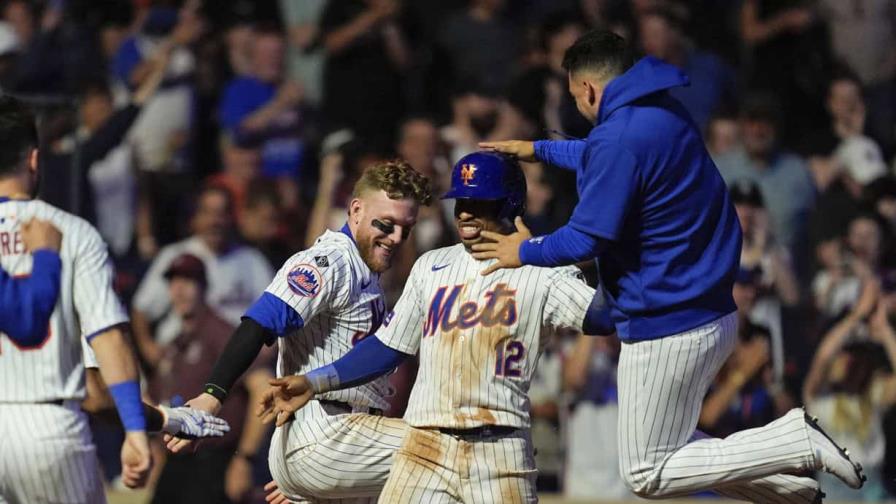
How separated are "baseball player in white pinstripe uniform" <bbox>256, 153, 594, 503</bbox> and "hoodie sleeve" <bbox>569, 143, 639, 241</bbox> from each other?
1.21 ft

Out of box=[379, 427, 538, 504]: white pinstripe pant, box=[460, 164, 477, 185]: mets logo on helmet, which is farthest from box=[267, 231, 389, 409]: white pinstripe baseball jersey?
box=[460, 164, 477, 185]: mets logo on helmet

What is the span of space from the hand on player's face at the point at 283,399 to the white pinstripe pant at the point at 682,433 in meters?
1.17

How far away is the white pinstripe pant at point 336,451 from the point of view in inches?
248

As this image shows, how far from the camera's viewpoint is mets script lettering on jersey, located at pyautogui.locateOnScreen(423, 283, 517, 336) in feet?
19.4

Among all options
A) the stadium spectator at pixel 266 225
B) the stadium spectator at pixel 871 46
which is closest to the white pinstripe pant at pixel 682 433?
the stadium spectator at pixel 266 225

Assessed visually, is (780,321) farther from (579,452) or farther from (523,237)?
(523,237)

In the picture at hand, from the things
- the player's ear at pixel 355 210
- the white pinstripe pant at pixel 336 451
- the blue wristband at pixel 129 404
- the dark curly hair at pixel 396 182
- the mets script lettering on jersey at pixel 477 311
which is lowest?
the white pinstripe pant at pixel 336 451

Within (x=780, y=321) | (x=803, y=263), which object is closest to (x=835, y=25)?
(x=803, y=263)

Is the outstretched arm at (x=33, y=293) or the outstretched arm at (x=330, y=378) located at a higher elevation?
the outstretched arm at (x=33, y=293)

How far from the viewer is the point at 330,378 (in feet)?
19.9

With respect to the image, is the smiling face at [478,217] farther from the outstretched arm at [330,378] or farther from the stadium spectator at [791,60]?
the stadium spectator at [791,60]

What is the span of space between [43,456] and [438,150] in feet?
19.2

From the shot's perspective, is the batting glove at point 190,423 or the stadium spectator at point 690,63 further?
the stadium spectator at point 690,63

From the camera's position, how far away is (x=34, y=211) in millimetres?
5551
